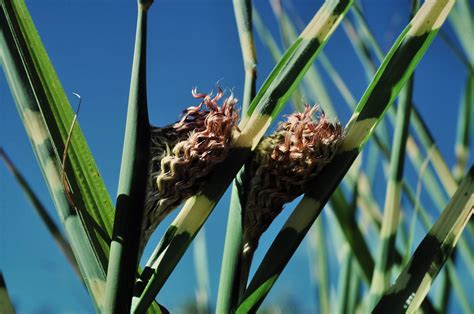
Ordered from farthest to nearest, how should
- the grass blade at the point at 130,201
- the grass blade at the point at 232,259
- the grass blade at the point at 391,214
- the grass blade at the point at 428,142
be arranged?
1. the grass blade at the point at 428,142
2. the grass blade at the point at 391,214
3. the grass blade at the point at 232,259
4. the grass blade at the point at 130,201

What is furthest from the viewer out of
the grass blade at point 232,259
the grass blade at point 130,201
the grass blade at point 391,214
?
the grass blade at point 391,214

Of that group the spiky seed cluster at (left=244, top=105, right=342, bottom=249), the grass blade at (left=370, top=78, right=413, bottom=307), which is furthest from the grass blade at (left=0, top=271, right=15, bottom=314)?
the grass blade at (left=370, top=78, right=413, bottom=307)

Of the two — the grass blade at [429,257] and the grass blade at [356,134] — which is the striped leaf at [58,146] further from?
the grass blade at [429,257]

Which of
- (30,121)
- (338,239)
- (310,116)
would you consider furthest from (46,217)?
(338,239)

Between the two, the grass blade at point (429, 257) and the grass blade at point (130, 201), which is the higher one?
the grass blade at point (429, 257)

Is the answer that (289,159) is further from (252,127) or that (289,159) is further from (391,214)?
(391,214)

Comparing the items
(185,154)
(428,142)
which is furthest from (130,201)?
(428,142)

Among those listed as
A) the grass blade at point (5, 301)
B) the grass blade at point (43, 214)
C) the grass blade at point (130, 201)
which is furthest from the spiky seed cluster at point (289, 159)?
the grass blade at point (43, 214)
